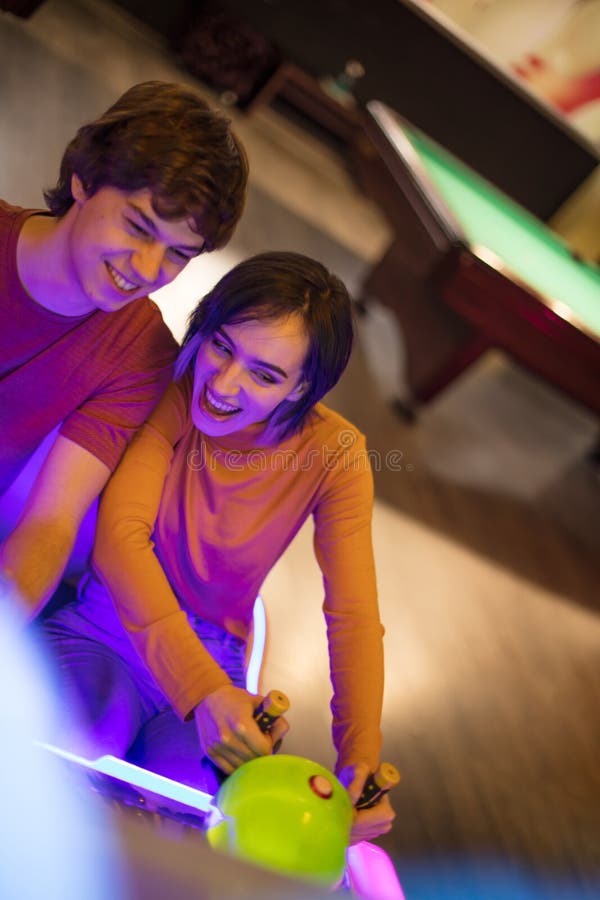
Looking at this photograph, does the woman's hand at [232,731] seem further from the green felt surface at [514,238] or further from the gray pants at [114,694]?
the green felt surface at [514,238]

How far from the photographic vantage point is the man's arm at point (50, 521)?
93 cm

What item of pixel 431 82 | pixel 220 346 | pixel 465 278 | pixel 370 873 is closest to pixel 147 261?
pixel 220 346

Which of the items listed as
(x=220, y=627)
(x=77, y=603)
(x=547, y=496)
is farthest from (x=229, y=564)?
(x=547, y=496)

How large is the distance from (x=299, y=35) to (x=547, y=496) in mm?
2796

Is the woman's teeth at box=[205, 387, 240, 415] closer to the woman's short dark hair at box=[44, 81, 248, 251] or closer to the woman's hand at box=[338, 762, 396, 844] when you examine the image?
the woman's short dark hair at box=[44, 81, 248, 251]

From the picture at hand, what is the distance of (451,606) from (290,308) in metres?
1.34

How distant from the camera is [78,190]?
2.87 ft

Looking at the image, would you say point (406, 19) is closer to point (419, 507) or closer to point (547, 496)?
point (547, 496)

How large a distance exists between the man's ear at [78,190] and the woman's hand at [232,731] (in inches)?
23.9

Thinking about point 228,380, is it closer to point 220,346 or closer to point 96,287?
point 220,346

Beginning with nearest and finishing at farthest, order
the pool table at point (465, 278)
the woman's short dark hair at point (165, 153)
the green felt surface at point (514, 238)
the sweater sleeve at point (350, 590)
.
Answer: the woman's short dark hair at point (165, 153)
the sweater sleeve at point (350, 590)
the pool table at point (465, 278)
the green felt surface at point (514, 238)

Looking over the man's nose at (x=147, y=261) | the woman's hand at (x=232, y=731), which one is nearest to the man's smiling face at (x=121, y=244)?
the man's nose at (x=147, y=261)

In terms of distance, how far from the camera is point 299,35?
399 cm

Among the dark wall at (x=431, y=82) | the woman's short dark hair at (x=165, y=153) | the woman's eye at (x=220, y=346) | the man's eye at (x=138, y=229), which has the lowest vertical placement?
the woman's eye at (x=220, y=346)
